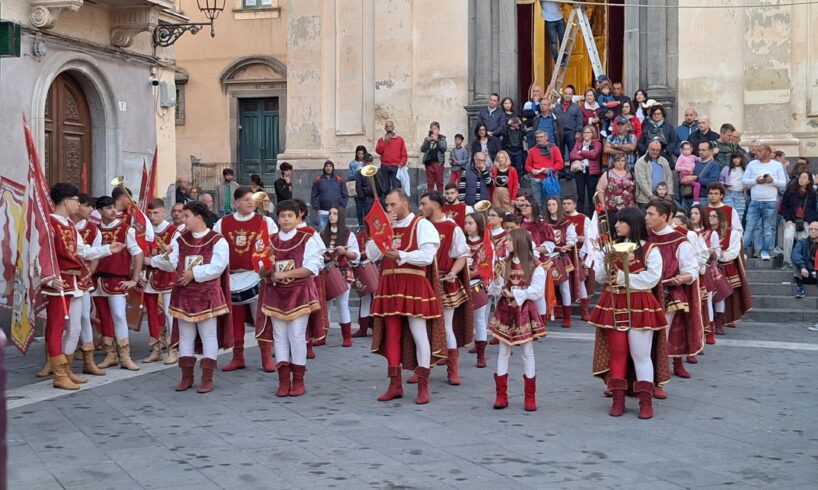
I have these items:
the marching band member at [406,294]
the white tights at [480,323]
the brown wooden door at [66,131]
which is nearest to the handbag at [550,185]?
the white tights at [480,323]

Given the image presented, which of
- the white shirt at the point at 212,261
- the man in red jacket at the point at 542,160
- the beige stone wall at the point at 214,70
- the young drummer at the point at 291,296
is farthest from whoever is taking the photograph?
the beige stone wall at the point at 214,70

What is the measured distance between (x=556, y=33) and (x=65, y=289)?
1470cm

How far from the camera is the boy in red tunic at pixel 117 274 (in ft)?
37.0

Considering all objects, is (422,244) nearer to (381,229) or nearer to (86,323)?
(381,229)

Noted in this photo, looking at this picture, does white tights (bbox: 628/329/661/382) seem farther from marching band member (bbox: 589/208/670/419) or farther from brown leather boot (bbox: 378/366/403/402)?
brown leather boot (bbox: 378/366/403/402)

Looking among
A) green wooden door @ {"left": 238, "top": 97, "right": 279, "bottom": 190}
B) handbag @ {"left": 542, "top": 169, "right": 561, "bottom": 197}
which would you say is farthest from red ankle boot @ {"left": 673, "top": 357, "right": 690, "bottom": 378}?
green wooden door @ {"left": 238, "top": 97, "right": 279, "bottom": 190}

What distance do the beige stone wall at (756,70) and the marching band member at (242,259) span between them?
1200cm

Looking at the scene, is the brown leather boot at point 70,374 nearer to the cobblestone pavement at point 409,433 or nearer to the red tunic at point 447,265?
the cobblestone pavement at point 409,433

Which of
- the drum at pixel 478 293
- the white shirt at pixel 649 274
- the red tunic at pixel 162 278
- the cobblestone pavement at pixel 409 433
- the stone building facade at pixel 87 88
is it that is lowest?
the cobblestone pavement at pixel 409 433

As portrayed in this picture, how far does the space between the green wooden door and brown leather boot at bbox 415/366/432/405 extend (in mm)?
25139

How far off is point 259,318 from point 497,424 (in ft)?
9.45

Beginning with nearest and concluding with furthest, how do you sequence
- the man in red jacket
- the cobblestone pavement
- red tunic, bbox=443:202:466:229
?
1. the cobblestone pavement
2. red tunic, bbox=443:202:466:229
3. the man in red jacket

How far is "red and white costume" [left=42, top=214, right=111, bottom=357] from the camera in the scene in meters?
10.3

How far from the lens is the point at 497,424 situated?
28.5 feet
